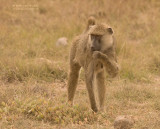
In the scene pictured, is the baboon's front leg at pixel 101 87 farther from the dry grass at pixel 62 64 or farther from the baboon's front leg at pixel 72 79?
the baboon's front leg at pixel 72 79

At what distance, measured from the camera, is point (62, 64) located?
6.70 meters

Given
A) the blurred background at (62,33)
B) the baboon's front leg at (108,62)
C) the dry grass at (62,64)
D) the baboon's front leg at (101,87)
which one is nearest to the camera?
the baboon's front leg at (108,62)

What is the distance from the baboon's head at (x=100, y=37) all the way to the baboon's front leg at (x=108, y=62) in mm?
97

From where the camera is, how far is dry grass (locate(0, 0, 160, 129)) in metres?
4.53

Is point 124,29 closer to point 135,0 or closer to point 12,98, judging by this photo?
point 135,0

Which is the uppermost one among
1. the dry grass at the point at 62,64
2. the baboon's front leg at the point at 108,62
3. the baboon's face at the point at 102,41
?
the baboon's face at the point at 102,41

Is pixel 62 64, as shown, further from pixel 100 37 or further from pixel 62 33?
pixel 100 37

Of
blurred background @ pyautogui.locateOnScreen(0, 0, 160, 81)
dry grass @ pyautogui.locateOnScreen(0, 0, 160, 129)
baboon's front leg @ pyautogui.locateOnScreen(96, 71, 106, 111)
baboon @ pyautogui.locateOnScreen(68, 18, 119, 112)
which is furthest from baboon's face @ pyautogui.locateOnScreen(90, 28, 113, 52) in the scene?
blurred background @ pyautogui.locateOnScreen(0, 0, 160, 81)

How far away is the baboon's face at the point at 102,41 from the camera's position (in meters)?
4.34

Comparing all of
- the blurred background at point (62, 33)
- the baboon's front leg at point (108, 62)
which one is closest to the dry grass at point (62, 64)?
the blurred background at point (62, 33)

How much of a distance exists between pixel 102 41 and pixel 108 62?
10.7 inches

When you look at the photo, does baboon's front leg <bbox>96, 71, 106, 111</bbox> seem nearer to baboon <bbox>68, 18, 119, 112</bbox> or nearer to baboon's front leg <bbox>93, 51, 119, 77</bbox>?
baboon <bbox>68, 18, 119, 112</bbox>

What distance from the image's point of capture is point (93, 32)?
430 cm

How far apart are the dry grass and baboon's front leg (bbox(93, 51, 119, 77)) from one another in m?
0.57
